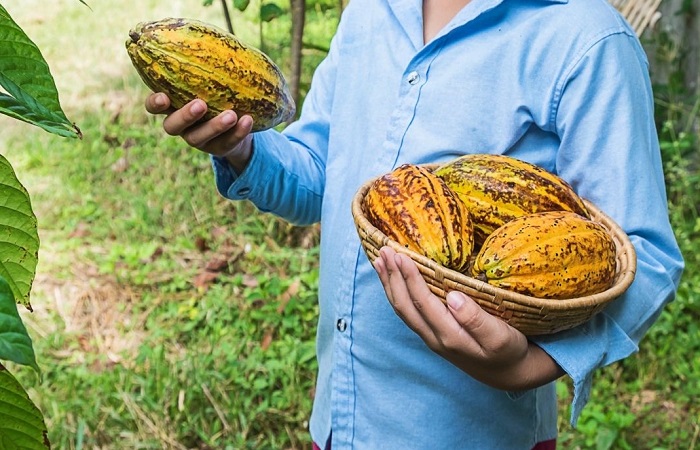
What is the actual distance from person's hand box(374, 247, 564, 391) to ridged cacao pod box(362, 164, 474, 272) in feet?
0.14

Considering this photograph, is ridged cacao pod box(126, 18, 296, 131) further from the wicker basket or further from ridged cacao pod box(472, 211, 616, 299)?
ridged cacao pod box(472, 211, 616, 299)

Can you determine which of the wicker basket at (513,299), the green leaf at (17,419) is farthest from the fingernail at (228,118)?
the green leaf at (17,419)

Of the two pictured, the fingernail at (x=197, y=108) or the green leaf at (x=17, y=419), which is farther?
the fingernail at (x=197, y=108)

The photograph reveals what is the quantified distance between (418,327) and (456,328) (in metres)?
0.06

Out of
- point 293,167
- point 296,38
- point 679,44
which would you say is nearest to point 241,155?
point 293,167

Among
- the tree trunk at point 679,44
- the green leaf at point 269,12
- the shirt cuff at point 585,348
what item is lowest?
the tree trunk at point 679,44

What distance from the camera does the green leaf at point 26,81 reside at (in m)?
0.65

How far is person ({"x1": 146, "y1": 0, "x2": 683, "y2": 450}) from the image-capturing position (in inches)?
39.5

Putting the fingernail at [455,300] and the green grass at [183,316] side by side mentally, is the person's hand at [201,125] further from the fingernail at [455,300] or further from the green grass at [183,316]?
the green grass at [183,316]

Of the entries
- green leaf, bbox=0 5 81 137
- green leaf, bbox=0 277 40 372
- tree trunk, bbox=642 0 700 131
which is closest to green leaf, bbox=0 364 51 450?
green leaf, bbox=0 277 40 372

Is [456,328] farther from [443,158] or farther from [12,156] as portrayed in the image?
[12,156]

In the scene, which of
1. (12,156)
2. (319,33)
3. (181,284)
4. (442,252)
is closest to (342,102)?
(442,252)

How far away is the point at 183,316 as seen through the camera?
2.79 meters

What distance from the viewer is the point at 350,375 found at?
1.23 metres
